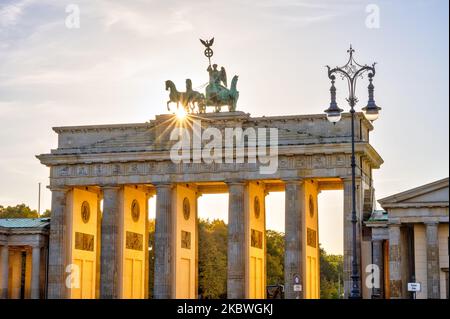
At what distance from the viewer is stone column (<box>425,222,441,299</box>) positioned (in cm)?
6128

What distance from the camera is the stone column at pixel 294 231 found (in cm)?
7338

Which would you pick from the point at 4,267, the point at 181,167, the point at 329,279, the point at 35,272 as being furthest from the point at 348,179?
the point at 329,279

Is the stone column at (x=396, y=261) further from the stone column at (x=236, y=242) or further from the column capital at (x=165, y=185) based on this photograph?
the column capital at (x=165, y=185)

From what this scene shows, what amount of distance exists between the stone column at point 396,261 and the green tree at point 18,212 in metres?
75.5

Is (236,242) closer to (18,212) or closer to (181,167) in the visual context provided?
(181,167)

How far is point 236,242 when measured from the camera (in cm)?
7494

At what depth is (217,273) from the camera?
389 feet

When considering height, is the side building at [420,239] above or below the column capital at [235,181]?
below

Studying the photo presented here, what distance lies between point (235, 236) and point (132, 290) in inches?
430

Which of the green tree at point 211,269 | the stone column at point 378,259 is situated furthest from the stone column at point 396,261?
the green tree at point 211,269

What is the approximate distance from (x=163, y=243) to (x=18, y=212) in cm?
5881

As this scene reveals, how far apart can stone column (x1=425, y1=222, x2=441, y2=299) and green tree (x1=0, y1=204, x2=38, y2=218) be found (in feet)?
257
